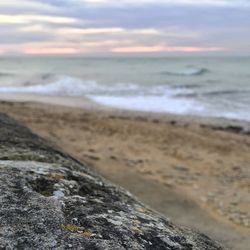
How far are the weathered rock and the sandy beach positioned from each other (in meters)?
1.33

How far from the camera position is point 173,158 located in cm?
833

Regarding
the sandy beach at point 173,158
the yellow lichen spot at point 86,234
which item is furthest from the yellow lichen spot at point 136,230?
the sandy beach at point 173,158

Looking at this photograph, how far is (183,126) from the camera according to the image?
1284 cm

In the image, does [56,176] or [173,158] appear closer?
[56,176]

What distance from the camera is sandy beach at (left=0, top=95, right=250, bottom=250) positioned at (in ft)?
16.7

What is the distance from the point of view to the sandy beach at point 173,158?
16.7 feet

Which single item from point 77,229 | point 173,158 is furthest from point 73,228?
point 173,158

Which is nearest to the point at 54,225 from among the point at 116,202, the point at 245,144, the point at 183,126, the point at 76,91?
the point at 116,202

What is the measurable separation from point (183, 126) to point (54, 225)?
1129 cm

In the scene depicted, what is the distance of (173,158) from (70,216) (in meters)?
6.60

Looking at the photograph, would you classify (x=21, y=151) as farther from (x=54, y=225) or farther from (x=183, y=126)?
(x=183, y=126)

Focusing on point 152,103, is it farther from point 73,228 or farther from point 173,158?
point 73,228

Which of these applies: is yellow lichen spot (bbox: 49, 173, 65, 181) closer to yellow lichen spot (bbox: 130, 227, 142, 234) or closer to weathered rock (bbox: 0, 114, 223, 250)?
weathered rock (bbox: 0, 114, 223, 250)

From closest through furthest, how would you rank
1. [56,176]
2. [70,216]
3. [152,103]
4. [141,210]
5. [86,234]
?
[86,234]
[70,216]
[141,210]
[56,176]
[152,103]
